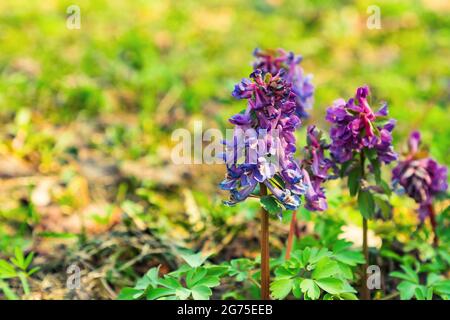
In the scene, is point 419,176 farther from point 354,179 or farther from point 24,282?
point 24,282

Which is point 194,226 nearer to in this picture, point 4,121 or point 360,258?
point 360,258

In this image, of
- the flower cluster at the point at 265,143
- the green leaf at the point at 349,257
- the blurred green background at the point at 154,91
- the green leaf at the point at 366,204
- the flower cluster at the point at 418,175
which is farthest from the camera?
the blurred green background at the point at 154,91

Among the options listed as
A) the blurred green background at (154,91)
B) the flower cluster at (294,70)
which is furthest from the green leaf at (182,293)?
the flower cluster at (294,70)

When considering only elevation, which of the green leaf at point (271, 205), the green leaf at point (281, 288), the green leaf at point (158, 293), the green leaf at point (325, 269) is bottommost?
the green leaf at point (158, 293)

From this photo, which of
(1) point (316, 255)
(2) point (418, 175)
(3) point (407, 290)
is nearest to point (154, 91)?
(2) point (418, 175)

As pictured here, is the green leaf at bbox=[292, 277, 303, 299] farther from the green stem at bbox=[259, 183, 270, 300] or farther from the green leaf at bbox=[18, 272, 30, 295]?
the green leaf at bbox=[18, 272, 30, 295]

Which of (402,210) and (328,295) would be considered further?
(402,210)

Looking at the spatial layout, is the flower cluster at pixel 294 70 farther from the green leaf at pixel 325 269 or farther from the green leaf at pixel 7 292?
the green leaf at pixel 7 292
